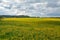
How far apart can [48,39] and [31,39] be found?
2.06 metres

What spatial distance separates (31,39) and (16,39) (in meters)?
1.79

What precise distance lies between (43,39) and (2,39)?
5.00 metres

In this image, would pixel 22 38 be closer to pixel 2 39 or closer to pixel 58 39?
pixel 2 39

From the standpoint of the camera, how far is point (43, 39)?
69.0 feet

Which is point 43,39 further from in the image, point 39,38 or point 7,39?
point 7,39

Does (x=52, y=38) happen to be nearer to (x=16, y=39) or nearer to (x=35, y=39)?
(x=35, y=39)

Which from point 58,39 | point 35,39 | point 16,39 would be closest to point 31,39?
point 35,39

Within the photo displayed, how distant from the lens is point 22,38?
831 inches

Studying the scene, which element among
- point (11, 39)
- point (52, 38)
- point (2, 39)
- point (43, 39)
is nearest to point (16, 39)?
point (11, 39)

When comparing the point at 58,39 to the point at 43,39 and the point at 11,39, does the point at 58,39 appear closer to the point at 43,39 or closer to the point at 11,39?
the point at 43,39

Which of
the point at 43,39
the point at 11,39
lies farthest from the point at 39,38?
the point at 11,39

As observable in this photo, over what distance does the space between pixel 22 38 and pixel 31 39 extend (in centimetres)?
109

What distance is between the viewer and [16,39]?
2072cm

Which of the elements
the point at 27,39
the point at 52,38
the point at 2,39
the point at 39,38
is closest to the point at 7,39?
the point at 2,39
